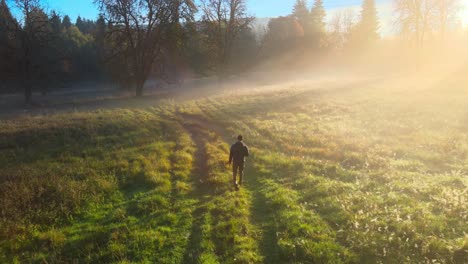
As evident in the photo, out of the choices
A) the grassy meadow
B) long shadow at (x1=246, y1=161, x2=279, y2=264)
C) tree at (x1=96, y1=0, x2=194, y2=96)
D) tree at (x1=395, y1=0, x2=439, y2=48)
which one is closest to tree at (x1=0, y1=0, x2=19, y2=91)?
tree at (x1=96, y1=0, x2=194, y2=96)

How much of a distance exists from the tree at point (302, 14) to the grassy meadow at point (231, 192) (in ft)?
183

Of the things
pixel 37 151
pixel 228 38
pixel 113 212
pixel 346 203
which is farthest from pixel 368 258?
pixel 228 38

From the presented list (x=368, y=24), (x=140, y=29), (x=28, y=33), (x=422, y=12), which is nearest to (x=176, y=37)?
(x=140, y=29)

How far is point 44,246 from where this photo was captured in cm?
938

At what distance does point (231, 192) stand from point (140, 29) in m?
33.4

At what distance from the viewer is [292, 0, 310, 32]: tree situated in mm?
76812

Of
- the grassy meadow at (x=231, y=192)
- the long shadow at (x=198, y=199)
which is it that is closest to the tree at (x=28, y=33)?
the grassy meadow at (x=231, y=192)

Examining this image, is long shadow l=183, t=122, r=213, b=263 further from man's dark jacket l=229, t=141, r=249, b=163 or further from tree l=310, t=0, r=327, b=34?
tree l=310, t=0, r=327, b=34

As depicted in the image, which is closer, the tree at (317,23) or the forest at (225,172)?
the forest at (225,172)

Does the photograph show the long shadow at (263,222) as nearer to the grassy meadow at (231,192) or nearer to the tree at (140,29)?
the grassy meadow at (231,192)

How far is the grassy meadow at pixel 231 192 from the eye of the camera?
8875 millimetres

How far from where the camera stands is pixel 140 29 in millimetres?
40344

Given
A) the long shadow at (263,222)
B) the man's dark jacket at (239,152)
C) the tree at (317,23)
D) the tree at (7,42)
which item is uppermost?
the tree at (317,23)

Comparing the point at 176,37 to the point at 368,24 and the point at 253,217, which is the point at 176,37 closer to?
the point at 253,217
